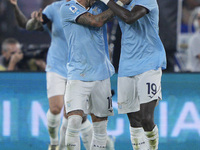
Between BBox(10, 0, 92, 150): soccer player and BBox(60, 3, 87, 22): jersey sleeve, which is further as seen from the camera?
BBox(10, 0, 92, 150): soccer player

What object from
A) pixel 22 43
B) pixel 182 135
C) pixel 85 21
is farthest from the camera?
pixel 22 43

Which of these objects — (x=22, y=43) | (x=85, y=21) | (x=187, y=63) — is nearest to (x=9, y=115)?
(x=22, y=43)

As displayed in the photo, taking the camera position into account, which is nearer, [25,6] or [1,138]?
[1,138]

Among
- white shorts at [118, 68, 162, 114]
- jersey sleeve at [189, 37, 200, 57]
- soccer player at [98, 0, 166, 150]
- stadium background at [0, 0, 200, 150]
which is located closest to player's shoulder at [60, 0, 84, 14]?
soccer player at [98, 0, 166, 150]

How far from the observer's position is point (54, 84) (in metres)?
6.91

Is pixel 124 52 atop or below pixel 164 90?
atop

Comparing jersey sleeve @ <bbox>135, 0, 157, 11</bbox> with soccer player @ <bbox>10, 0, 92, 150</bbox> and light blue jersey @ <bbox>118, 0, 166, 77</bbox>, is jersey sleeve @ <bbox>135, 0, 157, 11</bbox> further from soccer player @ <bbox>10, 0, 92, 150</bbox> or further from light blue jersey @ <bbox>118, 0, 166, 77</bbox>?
soccer player @ <bbox>10, 0, 92, 150</bbox>

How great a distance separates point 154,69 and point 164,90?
1401 millimetres

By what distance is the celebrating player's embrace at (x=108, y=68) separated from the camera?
5.59 m

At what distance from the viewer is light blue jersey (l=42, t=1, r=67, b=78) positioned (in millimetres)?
6980

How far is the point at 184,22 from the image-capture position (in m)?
8.10

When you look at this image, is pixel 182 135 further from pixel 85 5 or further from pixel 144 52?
pixel 85 5

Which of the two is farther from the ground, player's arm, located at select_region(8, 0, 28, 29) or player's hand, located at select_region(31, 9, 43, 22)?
player's hand, located at select_region(31, 9, 43, 22)

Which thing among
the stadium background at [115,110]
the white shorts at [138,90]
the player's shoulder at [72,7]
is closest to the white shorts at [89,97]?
the white shorts at [138,90]
